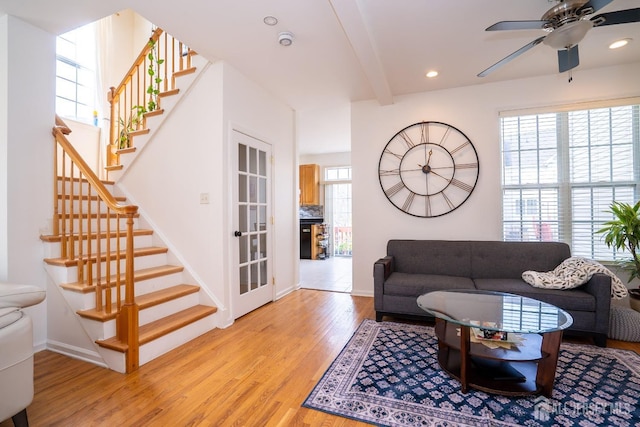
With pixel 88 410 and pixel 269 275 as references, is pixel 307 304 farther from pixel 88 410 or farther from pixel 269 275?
pixel 88 410

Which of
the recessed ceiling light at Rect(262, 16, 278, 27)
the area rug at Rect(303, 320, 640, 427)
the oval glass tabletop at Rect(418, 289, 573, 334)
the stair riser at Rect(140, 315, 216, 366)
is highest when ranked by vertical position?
the recessed ceiling light at Rect(262, 16, 278, 27)

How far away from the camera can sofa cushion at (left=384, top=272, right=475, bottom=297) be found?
2.89 meters

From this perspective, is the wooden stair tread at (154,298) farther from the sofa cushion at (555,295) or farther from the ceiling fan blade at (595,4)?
the ceiling fan blade at (595,4)

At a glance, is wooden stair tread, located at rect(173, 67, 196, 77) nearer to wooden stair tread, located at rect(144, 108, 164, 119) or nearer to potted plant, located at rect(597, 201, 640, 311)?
wooden stair tread, located at rect(144, 108, 164, 119)

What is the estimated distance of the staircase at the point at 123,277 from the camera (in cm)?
220

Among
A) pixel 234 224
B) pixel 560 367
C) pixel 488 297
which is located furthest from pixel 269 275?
pixel 560 367

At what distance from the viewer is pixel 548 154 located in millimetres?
3535

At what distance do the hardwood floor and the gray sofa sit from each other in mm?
405

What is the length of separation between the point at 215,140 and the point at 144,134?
1.05m

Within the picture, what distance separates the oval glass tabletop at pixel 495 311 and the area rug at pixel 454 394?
1.42 ft

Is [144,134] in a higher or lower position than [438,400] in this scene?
higher

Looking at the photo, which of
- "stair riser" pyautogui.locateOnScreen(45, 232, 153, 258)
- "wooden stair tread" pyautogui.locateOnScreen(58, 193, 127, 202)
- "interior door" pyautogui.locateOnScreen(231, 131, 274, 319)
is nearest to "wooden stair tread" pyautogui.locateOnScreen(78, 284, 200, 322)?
"interior door" pyautogui.locateOnScreen(231, 131, 274, 319)

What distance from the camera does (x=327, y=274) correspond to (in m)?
5.62

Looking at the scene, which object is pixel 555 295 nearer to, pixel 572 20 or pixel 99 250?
pixel 572 20
